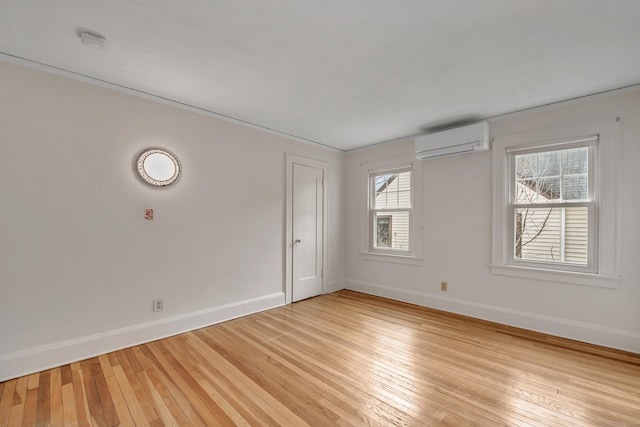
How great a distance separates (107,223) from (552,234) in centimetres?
448

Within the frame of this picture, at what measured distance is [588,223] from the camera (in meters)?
2.78

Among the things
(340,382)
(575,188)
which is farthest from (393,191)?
(340,382)

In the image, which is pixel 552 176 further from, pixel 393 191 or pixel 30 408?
pixel 30 408

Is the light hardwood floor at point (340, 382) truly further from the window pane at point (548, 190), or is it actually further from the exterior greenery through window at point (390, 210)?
the exterior greenery through window at point (390, 210)

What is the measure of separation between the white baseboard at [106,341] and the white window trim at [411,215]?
2.09 meters

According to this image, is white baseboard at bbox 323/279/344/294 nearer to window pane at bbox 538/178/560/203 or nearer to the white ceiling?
the white ceiling

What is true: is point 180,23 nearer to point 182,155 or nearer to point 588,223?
point 182,155

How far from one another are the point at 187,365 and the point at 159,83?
2.48 metres

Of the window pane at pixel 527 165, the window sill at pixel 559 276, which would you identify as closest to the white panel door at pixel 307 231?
the window sill at pixel 559 276

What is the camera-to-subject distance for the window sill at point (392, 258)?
4.00 metres

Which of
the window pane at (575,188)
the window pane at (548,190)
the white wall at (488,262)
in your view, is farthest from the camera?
the window pane at (548,190)

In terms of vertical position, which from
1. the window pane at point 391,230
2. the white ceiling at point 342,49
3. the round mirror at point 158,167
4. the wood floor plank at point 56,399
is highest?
the white ceiling at point 342,49

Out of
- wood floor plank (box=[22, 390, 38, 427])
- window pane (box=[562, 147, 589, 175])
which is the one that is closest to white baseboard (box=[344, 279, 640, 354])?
window pane (box=[562, 147, 589, 175])

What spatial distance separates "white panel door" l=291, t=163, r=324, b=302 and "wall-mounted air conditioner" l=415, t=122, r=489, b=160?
1.61 meters
